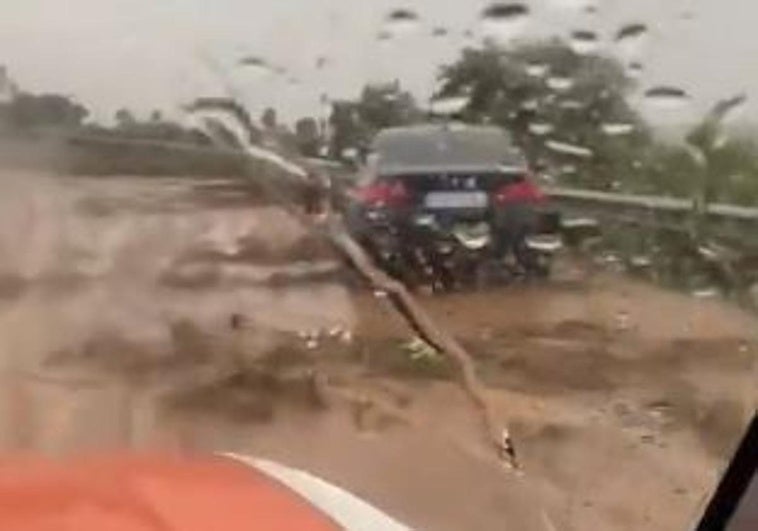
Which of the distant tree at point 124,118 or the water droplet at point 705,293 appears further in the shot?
the water droplet at point 705,293

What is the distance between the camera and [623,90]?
1566mm

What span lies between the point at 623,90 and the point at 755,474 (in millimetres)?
384

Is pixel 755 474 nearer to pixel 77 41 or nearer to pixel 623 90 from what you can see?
pixel 623 90

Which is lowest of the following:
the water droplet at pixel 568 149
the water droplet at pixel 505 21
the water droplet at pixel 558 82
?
the water droplet at pixel 568 149

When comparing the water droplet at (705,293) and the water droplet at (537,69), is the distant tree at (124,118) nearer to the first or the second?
the water droplet at (537,69)

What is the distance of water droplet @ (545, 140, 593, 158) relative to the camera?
1.58m

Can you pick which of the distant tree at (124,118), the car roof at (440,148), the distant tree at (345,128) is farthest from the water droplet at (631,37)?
the distant tree at (124,118)

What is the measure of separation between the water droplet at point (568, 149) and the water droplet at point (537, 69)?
2.4 inches

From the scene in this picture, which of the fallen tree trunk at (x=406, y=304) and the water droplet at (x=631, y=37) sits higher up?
the water droplet at (x=631, y=37)

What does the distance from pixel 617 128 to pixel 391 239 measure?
217mm

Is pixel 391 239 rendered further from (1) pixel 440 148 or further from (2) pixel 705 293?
(2) pixel 705 293

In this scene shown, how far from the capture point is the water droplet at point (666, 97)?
157 cm

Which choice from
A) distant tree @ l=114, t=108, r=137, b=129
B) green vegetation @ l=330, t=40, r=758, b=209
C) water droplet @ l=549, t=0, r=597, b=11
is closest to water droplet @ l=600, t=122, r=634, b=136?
green vegetation @ l=330, t=40, r=758, b=209

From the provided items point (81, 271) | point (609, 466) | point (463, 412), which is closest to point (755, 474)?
point (609, 466)
